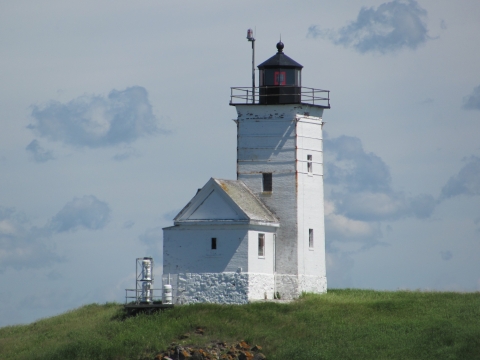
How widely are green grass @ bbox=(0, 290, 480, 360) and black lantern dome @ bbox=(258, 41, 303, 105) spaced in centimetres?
885

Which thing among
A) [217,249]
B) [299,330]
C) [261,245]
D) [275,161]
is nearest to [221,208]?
[217,249]

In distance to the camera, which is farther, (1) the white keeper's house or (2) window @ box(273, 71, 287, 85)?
(2) window @ box(273, 71, 287, 85)

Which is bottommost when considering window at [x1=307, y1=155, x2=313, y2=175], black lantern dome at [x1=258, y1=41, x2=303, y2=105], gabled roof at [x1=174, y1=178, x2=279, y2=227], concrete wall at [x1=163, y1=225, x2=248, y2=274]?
concrete wall at [x1=163, y1=225, x2=248, y2=274]

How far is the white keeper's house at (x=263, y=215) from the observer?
45.1 metres

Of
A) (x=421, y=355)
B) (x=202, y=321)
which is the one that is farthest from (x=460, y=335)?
(x=202, y=321)

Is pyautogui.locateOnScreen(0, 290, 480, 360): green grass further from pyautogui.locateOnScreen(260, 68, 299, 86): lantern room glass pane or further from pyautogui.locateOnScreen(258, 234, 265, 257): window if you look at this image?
pyautogui.locateOnScreen(260, 68, 299, 86): lantern room glass pane

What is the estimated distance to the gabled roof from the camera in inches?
1779

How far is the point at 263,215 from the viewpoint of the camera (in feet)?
152

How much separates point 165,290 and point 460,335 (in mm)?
12376

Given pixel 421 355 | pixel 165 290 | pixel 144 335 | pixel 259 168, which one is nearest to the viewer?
pixel 421 355

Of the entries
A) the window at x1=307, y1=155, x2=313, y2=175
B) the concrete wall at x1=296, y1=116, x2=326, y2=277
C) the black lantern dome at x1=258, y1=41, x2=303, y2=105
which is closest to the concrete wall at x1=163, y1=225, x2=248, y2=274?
the concrete wall at x1=296, y1=116, x2=326, y2=277

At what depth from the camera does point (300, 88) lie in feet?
159

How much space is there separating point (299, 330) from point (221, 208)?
6.70 metres

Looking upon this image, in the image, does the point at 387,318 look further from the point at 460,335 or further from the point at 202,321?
the point at 202,321
